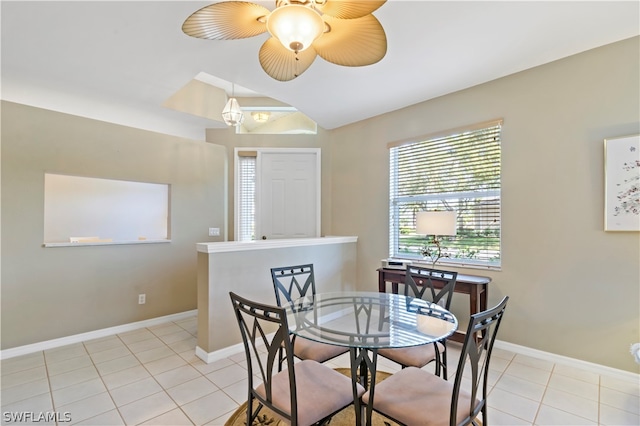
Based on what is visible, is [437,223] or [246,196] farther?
[246,196]

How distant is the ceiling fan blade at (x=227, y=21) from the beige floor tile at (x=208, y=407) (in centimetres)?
239

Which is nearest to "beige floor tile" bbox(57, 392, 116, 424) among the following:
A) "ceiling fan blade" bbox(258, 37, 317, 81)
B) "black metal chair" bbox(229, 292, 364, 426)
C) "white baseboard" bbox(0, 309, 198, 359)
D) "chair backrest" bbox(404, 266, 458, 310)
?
"black metal chair" bbox(229, 292, 364, 426)

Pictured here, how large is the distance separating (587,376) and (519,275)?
92 centimetres

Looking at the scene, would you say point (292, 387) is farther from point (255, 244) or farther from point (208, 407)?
point (255, 244)

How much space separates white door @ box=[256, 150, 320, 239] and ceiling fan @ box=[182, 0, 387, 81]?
276 centimetres

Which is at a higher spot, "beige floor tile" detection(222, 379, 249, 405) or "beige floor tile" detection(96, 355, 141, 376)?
"beige floor tile" detection(222, 379, 249, 405)

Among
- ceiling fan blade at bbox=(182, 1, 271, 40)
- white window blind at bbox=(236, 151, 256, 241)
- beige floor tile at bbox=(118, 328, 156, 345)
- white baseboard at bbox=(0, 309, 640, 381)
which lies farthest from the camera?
white window blind at bbox=(236, 151, 256, 241)

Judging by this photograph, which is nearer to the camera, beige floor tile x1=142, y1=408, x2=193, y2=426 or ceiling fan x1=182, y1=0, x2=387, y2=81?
ceiling fan x1=182, y1=0, x2=387, y2=81

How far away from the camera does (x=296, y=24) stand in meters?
1.43

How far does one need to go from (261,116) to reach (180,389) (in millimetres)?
4026

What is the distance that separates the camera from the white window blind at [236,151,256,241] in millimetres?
4910

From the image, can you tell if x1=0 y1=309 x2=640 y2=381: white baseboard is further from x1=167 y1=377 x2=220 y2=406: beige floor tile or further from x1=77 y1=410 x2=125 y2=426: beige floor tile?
x1=77 y1=410 x2=125 y2=426: beige floor tile

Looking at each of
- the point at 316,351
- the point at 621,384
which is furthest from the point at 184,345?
the point at 621,384

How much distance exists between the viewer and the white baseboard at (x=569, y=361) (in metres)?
2.45
